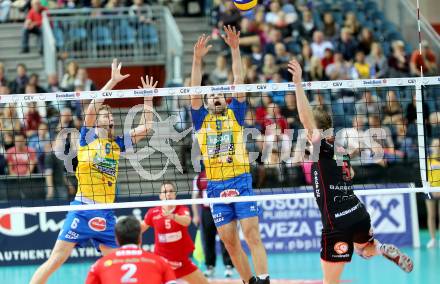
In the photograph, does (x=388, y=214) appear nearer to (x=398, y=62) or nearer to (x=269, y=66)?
(x=269, y=66)

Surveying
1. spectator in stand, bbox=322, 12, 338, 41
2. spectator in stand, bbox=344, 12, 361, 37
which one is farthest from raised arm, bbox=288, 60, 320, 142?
spectator in stand, bbox=344, 12, 361, 37

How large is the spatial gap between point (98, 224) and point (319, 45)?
12.6 m

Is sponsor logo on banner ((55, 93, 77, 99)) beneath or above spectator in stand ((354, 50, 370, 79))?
beneath

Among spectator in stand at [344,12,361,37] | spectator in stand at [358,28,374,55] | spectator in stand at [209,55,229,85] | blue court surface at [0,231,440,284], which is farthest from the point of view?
spectator in stand at [344,12,361,37]

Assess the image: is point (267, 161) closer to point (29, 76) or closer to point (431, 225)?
point (431, 225)

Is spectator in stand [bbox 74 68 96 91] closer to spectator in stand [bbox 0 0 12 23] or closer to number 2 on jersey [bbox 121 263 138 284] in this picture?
spectator in stand [bbox 0 0 12 23]

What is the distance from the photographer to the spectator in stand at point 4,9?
23.5 m

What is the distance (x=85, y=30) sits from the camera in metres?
23.0

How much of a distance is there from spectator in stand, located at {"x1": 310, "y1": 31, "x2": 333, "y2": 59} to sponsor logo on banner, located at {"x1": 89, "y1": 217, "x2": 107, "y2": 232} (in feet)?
40.3

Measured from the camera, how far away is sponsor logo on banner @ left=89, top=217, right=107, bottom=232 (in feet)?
37.6

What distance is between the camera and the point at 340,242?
10109mm

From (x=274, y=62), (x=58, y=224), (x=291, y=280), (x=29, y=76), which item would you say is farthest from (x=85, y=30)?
(x=291, y=280)

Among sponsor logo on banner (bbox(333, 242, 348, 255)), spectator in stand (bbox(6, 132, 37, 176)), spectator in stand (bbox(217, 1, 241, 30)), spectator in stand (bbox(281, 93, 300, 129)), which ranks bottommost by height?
sponsor logo on banner (bbox(333, 242, 348, 255))

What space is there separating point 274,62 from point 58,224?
7228 millimetres
